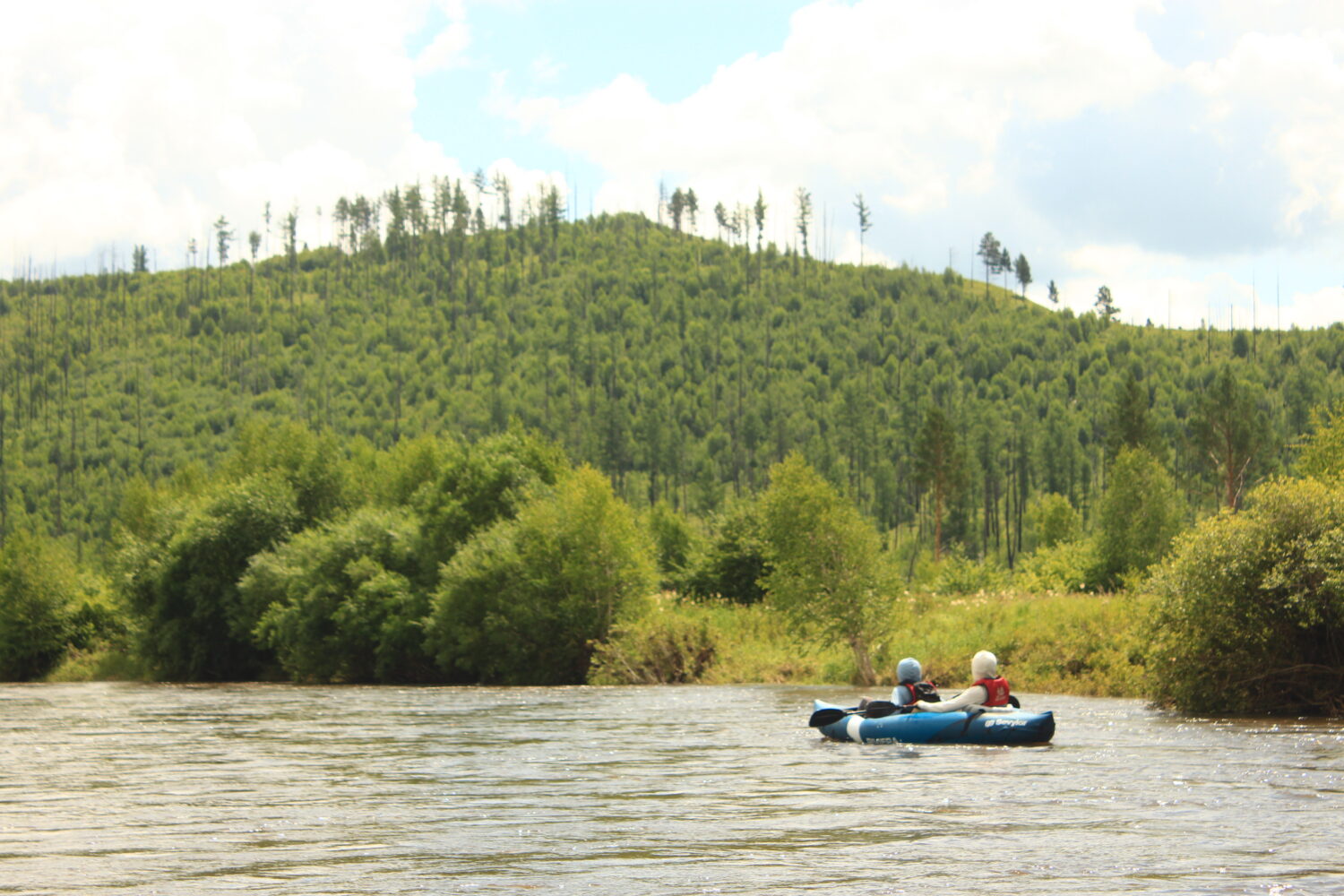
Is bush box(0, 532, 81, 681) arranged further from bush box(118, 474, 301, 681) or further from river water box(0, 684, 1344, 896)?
river water box(0, 684, 1344, 896)

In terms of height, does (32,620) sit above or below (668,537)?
below

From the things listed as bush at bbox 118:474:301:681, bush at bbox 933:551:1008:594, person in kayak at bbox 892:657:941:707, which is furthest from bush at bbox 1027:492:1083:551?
person in kayak at bbox 892:657:941:707

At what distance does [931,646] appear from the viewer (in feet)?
147

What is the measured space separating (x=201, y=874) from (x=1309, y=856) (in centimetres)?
1040

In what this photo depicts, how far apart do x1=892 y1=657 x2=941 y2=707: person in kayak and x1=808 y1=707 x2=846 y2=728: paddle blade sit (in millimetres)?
1102

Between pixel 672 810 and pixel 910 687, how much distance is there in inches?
414

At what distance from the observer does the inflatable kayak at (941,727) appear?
23.5m

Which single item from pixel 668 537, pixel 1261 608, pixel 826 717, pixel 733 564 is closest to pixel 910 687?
pixel 826 717

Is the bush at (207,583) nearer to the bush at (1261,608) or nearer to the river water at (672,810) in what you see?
the river water at (672,810)

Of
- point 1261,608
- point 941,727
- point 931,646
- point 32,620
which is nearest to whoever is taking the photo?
point 941,727

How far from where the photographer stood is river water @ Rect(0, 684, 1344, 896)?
12.6m

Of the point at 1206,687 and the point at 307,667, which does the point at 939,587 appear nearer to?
the point at 307,667

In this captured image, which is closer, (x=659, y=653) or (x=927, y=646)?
(x=927, y=646)

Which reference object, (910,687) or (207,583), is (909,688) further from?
(207,583)
